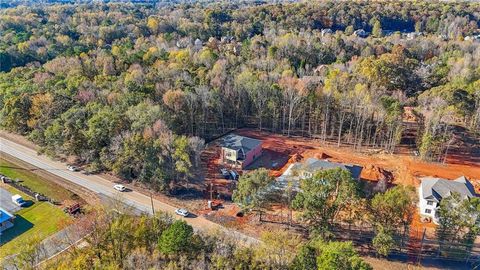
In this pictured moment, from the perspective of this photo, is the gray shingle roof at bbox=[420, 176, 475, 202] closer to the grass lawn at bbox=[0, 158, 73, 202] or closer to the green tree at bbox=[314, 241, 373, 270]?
the green tree at bbox=[314, 241, 373, 270]

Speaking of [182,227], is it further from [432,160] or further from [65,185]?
[432,160]

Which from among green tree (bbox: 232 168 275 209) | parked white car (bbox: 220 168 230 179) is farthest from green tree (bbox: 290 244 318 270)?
parked white car (bbox: 220 168 230 179)

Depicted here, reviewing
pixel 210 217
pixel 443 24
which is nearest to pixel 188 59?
pixel 210 217

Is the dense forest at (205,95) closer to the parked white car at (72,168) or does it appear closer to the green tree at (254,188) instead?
the parked white car at (72,168)

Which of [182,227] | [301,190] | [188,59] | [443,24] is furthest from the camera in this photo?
[443,24]

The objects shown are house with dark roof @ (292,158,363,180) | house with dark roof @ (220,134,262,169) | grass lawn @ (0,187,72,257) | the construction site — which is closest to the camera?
grass lawn @ (0,187,72,257)

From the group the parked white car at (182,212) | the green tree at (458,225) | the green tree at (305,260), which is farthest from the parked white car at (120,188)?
the green tree at (458,225)
